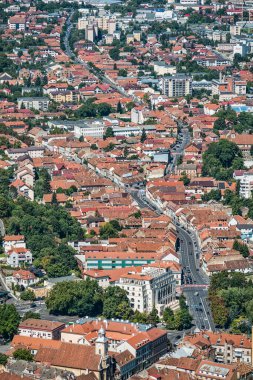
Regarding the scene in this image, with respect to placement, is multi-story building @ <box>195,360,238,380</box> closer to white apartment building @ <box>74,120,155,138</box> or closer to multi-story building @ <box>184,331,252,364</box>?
multi-story building @ <box>184,331,252,364</box>

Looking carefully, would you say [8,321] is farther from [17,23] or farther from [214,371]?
[17,23]

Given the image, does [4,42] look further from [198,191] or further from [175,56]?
[198,191]

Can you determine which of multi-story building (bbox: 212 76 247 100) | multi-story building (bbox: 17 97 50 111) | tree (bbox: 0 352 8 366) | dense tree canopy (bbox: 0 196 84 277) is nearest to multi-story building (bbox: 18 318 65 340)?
tree (bbox: 0 352 8 366)

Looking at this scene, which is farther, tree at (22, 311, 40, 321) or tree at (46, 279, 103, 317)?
tree at (46, 279, 103, 317)

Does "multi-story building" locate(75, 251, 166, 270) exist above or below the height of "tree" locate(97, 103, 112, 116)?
above

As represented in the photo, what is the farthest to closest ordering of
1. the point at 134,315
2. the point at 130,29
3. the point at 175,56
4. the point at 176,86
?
the point at 130,29 < the point at 175,56 < the point at 176,86 < the point at 134,315

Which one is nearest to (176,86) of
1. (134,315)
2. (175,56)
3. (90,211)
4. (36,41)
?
(175,56)

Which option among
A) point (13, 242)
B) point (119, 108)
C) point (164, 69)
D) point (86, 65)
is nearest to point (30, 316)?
point (13, 242)
